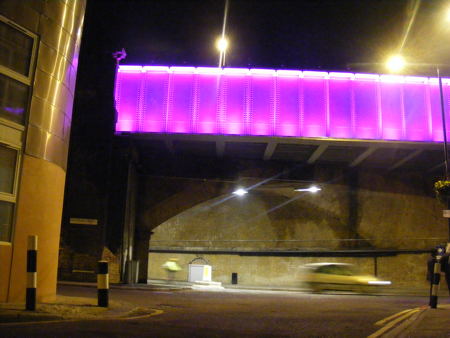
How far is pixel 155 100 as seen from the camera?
77.8 feet

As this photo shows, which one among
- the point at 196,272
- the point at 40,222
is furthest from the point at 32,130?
the point at 196,272

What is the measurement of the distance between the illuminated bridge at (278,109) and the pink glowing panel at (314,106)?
0.05 metres

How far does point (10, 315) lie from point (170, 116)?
58.6ft

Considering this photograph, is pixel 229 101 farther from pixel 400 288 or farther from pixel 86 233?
pixel 400 288

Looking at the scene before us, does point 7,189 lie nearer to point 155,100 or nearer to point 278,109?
point 155,100

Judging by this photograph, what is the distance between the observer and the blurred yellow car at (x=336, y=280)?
21.0 m

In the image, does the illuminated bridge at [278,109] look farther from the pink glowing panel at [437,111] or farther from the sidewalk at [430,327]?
the sidewalk at [430,327]

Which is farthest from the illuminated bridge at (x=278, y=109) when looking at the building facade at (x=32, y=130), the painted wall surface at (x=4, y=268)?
the painted wall surface at (x=4, y=268)

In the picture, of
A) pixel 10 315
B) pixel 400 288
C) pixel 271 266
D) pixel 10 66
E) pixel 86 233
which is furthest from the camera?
pixel 271 266

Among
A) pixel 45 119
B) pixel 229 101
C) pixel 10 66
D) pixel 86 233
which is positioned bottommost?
pixel 86 233

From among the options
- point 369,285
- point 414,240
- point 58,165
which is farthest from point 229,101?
point 58,165

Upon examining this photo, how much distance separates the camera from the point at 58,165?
9109 millimetres

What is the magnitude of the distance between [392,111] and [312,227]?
9.59 meters

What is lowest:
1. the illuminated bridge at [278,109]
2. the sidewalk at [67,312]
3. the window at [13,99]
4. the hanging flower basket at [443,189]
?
the sidewalk at [67,312]
